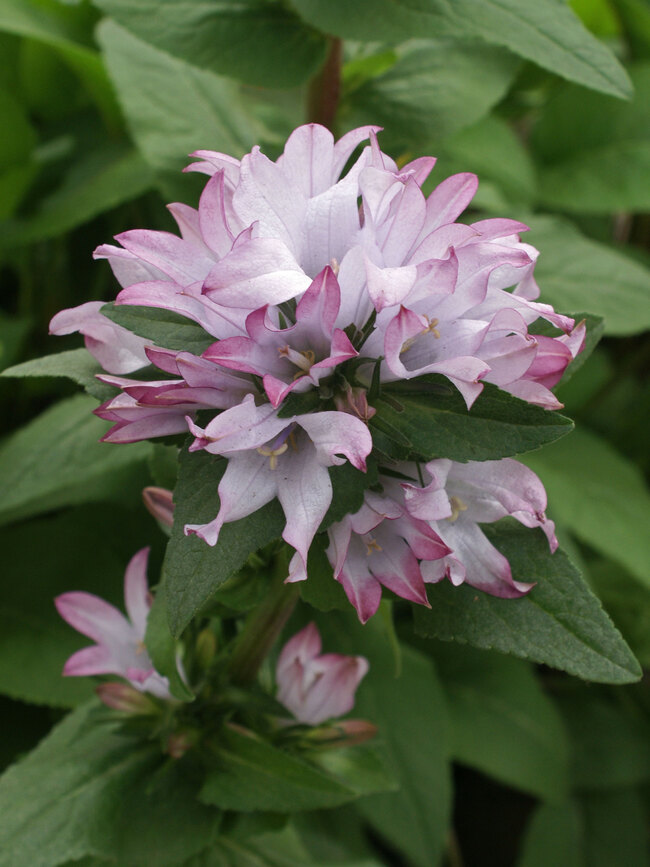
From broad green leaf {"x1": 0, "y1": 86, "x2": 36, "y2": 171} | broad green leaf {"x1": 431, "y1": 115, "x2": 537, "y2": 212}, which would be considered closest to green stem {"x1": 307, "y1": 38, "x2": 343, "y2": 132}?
broad green leaf {"x1": 431, "y1": 115, "x2": 537, "y2": 212}

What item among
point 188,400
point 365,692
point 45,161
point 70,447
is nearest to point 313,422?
point 188,400

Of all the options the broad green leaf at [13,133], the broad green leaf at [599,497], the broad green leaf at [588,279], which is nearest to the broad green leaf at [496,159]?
the broad green leaf at [588,279]

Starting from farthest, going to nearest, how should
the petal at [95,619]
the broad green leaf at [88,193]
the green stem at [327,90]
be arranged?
1. the broad green leaf at [88,193]
2. the green stem at [327,90]
3. the petal at [95,619]

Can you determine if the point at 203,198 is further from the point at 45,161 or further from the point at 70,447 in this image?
the point at 45,161

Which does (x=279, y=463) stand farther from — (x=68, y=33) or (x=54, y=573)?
(x=68, y=33)

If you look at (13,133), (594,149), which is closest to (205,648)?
(13,133)

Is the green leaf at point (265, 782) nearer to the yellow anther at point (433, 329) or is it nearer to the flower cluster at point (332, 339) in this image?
the flower cluster at point (332, 339)
